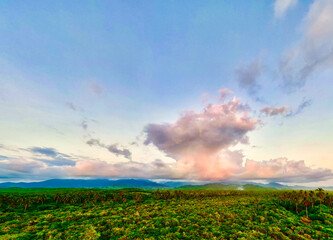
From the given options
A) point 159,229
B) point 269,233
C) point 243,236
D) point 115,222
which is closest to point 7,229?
point 115,222

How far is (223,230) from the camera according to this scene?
3628 cm

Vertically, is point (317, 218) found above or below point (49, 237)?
below

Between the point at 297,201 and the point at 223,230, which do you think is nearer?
the point at 223,230

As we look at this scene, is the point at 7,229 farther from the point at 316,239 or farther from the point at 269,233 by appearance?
the point at 316,239

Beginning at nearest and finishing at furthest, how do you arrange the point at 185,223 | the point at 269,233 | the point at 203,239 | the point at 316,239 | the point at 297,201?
the point at 203,239
the point at 316,239
the point at 269,233
the point at 185,223
the point at 297,201

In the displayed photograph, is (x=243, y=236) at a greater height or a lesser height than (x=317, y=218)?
greater

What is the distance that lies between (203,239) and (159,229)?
1093 cm

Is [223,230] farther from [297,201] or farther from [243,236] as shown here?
[297,201]

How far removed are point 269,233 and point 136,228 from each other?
30324mm

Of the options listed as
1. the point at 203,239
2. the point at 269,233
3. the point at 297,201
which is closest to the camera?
the point at 203,239

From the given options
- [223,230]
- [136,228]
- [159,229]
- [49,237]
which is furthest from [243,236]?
[49,237]

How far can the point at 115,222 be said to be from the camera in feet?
137

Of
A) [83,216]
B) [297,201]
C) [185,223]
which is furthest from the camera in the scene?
[297,201]

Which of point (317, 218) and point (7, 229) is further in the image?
point (317, 218)
